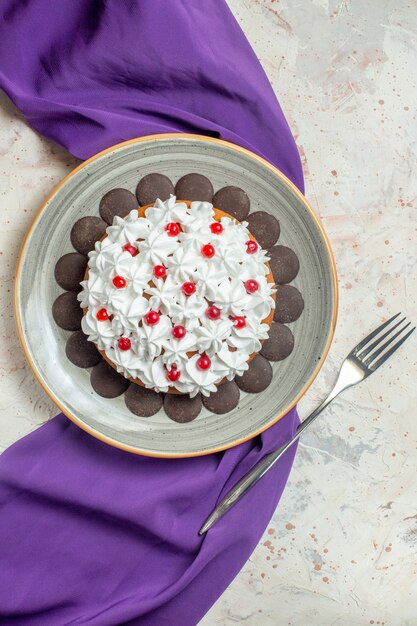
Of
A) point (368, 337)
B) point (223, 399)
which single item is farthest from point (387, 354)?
point (223, 399)

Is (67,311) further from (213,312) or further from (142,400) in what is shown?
(213,312)

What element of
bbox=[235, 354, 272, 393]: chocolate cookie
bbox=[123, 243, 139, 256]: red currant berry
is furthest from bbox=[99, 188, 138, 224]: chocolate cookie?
bbox=[235, 354, 272, 393]: chocolate cookie

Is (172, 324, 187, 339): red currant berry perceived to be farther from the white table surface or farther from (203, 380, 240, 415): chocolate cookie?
the white table surface

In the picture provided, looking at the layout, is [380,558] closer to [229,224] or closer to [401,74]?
[229,224]

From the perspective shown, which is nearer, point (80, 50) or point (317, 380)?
point (80, 50)

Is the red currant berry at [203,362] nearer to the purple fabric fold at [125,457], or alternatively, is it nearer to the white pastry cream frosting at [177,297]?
the white pastry cream frosting at [177,297]

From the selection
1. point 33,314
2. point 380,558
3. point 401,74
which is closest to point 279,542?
point 380,558
